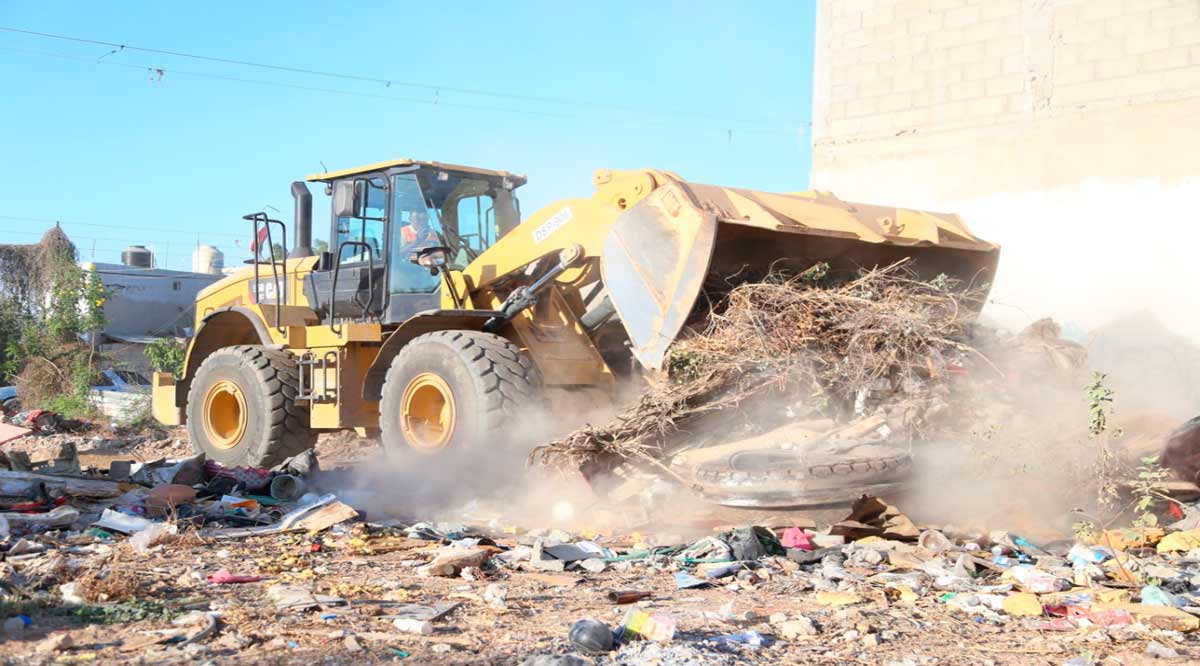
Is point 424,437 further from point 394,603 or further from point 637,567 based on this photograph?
point 394,603

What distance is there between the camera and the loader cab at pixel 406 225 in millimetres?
8773

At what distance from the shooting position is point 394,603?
4398 millimetres

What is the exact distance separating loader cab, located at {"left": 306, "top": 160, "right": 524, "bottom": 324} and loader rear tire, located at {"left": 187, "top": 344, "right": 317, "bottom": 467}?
76 cm

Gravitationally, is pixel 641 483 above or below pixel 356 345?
below

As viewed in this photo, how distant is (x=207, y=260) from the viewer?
30.2 m

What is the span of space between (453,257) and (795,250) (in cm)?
290

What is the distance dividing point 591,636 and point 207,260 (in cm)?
2865

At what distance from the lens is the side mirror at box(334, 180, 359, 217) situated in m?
8.38

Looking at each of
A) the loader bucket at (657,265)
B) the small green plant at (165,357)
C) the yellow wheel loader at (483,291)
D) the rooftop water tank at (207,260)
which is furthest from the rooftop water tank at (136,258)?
the loader bucket at (657,265)

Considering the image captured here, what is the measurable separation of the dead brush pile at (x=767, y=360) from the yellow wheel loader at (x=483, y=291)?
0.85ft

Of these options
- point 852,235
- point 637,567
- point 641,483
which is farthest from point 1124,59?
point 637,567

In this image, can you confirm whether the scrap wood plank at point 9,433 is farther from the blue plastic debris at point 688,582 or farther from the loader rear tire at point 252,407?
the blue plastic debris at point 688,582

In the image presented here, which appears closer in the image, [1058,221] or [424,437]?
[424,437]

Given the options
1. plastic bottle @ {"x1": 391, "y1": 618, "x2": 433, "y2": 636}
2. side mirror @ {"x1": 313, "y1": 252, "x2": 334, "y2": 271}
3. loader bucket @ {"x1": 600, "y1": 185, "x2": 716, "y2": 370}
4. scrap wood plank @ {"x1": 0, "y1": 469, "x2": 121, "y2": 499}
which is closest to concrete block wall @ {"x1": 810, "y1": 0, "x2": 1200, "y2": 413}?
loader bucket @ {"x1": 600, "y1": 185, "x2": 716, "y2": 370}
